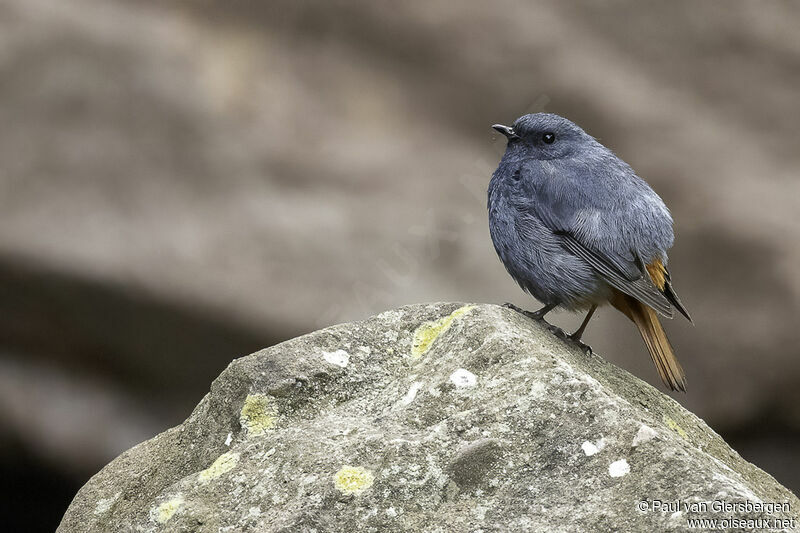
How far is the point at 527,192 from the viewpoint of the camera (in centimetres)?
388

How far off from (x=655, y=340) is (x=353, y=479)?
5.10 ft

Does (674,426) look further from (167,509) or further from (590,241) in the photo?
(167,509)

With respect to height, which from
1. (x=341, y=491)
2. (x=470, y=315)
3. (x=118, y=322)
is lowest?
(x=341, y=491)

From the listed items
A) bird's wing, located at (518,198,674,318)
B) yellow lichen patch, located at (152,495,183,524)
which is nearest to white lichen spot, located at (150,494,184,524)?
yellow lichen patch, located at (152,495,183,524)

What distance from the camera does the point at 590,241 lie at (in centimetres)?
368

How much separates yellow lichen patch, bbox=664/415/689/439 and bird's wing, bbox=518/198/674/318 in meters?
0.39

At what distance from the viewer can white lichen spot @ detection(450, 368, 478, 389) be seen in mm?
2863

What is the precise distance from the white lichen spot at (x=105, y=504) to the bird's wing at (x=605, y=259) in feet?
6.07

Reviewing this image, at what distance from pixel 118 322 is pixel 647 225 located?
292 centimetres

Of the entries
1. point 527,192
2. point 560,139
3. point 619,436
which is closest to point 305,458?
point 619,436

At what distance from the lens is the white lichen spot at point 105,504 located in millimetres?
3129

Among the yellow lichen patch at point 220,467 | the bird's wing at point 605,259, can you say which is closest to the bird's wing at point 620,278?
Answer: the bird's wing at point 605,259

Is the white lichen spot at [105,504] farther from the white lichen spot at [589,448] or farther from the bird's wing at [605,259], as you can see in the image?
the bird's wing at [605,259]

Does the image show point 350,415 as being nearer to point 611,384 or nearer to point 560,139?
point 611,384
